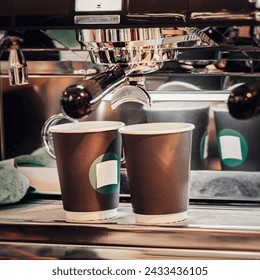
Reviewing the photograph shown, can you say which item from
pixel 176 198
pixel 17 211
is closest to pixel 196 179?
pixel 176 198

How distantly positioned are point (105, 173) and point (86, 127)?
122 mm

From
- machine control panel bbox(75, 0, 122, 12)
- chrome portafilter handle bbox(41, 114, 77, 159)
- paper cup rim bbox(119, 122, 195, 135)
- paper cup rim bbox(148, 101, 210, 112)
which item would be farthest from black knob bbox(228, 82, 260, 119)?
chrome portafilter handle bbox(41, 114, 77, 159)

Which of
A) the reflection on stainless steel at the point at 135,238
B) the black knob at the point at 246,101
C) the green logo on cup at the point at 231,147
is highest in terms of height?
the black knob at the point at 246,101

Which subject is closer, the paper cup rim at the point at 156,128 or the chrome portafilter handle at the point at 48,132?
the paper cup rim at the point at 156,128

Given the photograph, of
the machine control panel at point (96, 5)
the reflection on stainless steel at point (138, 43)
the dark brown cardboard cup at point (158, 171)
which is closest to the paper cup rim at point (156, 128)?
the dark brown cardboard cup at point (158, 171)

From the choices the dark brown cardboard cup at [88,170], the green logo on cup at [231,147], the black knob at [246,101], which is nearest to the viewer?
the black knob at [246,101]

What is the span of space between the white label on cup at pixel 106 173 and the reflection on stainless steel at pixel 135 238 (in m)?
0.06

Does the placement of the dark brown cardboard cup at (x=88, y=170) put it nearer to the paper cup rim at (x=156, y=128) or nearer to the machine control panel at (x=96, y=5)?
the paper cup rim at (x=156, y=128)

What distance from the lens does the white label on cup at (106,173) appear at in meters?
1.32

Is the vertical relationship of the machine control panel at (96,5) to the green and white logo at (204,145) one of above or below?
above

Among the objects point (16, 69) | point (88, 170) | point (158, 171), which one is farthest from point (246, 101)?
point (16, 69)

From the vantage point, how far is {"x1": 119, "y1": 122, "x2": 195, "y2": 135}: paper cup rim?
1271mm

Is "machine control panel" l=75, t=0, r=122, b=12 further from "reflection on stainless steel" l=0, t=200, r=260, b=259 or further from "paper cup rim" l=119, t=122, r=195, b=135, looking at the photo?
"reflection on stainless steel" l=0, t=200, r=260, b=259
